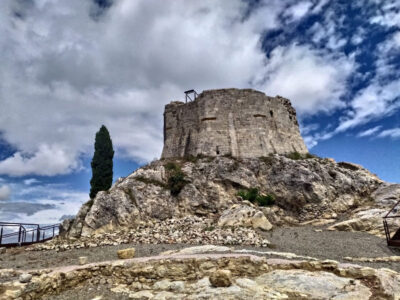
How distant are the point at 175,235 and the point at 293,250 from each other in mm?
7019

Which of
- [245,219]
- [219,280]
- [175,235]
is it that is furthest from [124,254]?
[245,219]

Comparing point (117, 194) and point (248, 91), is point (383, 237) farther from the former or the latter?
point (248, 91)

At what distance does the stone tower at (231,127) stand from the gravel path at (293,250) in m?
13.4

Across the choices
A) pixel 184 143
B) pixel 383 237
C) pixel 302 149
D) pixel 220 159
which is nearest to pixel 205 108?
pixel 184 143

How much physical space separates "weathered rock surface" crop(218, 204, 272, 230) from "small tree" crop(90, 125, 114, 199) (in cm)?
1429

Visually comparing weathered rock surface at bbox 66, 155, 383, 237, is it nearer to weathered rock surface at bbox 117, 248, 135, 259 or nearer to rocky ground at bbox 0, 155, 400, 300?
rocky ground at bbox 0, 155, 400, 300

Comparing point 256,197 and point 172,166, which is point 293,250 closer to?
point 256,197

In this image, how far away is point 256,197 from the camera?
79.9ft

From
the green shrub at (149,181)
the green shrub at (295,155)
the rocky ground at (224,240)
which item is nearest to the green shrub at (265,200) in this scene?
the rocky ground at (224,240)

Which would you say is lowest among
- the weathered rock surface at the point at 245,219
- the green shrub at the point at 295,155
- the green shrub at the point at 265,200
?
the weathered rock surface at the point at 245,219

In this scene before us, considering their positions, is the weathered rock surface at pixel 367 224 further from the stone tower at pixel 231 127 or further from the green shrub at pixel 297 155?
the stone tower at pixel 231 127

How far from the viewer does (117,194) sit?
21.8m

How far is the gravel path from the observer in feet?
40.5

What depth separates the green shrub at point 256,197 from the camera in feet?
78.8
